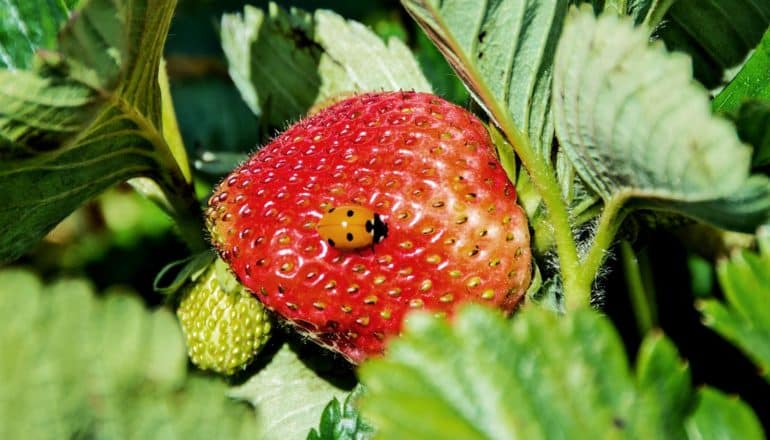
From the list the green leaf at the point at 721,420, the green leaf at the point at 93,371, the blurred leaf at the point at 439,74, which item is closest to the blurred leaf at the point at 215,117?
the blurred leaf at the point at 439,74

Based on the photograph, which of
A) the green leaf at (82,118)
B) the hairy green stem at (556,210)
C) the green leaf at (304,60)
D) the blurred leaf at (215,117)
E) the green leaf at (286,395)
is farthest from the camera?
the blurred leaf at (215,117)

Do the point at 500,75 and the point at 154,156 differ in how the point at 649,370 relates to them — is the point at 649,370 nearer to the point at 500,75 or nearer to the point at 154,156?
the point at 500,75

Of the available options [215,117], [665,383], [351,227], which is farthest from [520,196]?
[215,117]

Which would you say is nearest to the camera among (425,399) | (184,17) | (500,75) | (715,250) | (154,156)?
(425,399)

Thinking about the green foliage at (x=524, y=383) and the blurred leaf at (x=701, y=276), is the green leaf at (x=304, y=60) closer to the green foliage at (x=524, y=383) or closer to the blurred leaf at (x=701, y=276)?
the blurred leaf at (x=701, y=276)

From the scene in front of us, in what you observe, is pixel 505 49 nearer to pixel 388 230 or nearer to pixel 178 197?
pixel 388 230

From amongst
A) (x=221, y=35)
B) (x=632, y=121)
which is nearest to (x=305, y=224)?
(x=632, y=121)
